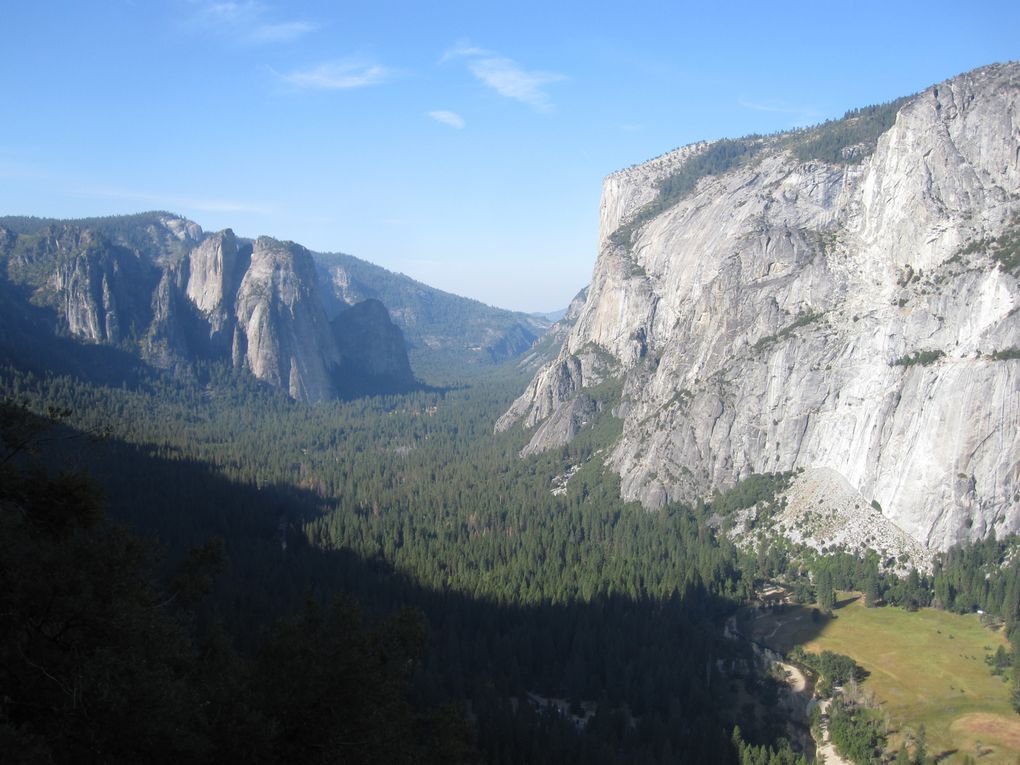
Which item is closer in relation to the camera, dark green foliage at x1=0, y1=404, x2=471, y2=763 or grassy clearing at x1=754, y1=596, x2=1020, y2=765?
dark green foliage at x1=0, y1=404, x2=471, y2=763

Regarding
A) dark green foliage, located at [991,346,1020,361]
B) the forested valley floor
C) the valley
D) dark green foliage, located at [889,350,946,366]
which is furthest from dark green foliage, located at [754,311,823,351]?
dark green foliage, located at [991,346,1020,361]

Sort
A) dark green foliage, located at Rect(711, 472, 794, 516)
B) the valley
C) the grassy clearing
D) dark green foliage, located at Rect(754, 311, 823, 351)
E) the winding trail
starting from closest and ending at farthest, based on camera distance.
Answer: the valley
the winding trail
the grassy clearing
dark green foliage, located at Rect(711, 472, 794, 516)
dark green foliage, located at Rect(754, 311, 823, 351)

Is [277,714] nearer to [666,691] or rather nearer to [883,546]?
[666,691]

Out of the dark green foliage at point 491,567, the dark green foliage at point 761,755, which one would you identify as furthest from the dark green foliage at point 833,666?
the dark green foliage at point 761,755

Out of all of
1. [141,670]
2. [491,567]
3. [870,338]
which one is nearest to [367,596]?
[491,567]

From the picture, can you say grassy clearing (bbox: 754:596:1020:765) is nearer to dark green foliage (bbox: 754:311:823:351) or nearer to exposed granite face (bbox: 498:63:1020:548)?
exposed granite face (bbox: 498:63:1020:548)

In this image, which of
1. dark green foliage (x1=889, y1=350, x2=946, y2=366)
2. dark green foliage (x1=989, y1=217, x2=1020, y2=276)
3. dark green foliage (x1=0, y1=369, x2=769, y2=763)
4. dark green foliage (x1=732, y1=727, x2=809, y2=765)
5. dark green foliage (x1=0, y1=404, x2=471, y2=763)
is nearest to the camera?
dark green foliage (x1=0, y1=404, x2=471, y2=763)

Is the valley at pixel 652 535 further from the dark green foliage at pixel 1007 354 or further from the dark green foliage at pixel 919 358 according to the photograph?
the dark green foliage at pixel 1007 354
